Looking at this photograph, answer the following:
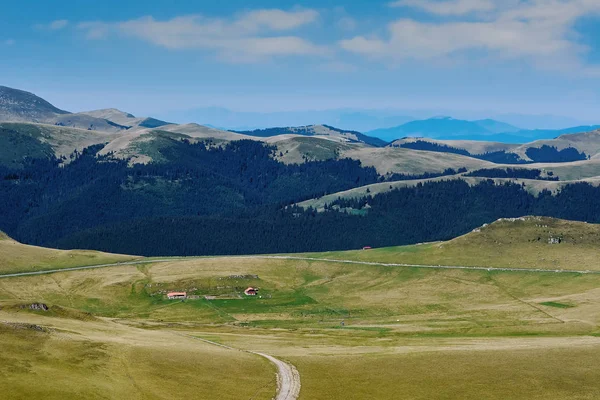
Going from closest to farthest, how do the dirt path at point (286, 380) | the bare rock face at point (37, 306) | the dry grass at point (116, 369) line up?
the dry grass at point (116, 369)
the dirt path at point (286, 380)
the bare rock face at point (37, 306)

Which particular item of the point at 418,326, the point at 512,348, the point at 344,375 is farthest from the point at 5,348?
the point at 418,326

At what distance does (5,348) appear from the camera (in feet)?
290

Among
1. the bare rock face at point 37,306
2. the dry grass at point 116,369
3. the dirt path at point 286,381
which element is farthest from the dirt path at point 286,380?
the bare rock face at point 37,306

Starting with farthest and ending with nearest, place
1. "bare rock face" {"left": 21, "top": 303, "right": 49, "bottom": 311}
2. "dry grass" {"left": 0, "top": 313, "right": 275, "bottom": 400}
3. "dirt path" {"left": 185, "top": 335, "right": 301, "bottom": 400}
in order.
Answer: "bare rock face" {"left": 21, "top": 303, "right": 49, "bottom": 311}, "dirt path" {"left": 185, "top": 335, "right": 301, "bottom": 400}, "dry grass" {"left": 0, "top": 313, "right": 275, "bottom": 400}

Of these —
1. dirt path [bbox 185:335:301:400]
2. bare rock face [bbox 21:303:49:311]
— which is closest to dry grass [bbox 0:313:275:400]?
dirt path [bbox 185:335:301:400]

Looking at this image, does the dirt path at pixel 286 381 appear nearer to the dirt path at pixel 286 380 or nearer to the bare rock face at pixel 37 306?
the dirt path at pixel 286 380

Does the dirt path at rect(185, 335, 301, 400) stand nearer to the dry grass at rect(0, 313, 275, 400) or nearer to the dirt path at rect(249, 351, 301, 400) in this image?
the dirt path at rect(249, 351, 301, 400)

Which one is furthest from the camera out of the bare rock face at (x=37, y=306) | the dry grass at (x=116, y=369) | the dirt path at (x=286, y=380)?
the bare rock face at (x=37, y=306)

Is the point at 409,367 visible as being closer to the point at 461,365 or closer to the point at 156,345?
the point at 461,365

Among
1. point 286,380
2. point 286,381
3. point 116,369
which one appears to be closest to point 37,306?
point 116,369

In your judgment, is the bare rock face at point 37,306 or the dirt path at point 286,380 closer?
the dirt path at point 286,380

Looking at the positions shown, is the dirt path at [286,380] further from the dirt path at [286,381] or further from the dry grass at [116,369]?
the dry grass at [116,369]

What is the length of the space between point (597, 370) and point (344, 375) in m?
38.2

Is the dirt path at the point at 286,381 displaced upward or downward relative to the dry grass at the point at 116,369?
downward
